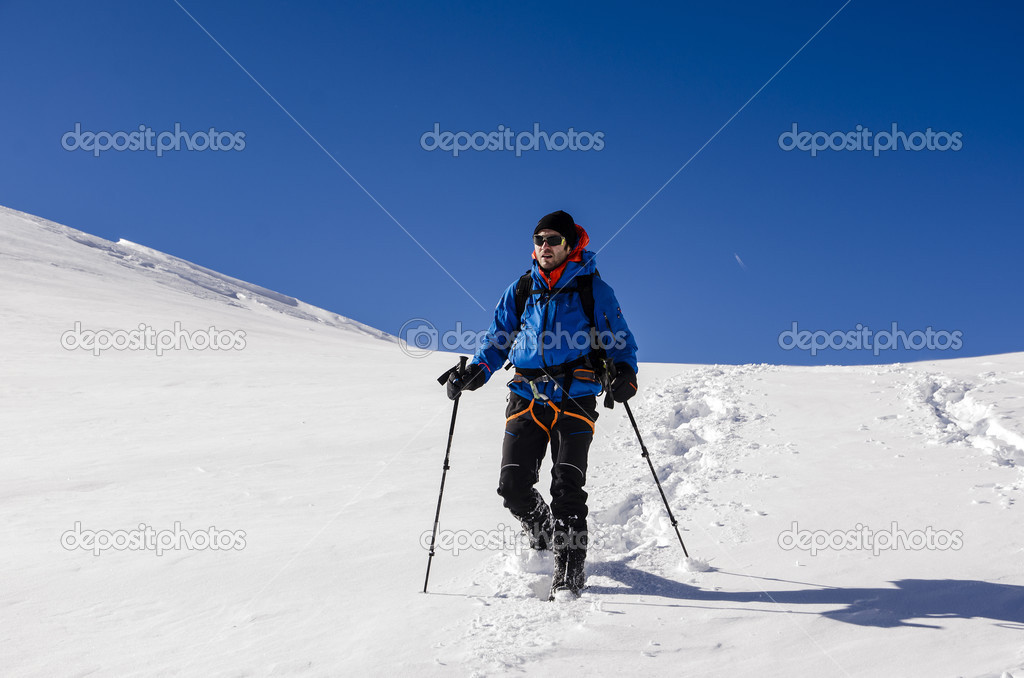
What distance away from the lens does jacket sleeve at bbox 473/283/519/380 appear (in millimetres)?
4344

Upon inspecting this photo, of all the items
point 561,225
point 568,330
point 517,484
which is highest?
point 561,225

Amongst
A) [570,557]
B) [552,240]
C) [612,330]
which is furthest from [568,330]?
[570,557]

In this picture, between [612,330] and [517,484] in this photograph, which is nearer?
[517,484]

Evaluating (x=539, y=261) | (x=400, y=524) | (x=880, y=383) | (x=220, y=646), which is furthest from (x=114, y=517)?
(x=880, y=383)

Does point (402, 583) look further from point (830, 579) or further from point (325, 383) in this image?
point (325, 383)

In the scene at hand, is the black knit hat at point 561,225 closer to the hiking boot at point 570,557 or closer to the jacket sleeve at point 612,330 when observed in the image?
the jacket sleeve at point 612,330

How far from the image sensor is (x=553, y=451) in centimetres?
406

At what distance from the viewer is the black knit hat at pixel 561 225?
412cm

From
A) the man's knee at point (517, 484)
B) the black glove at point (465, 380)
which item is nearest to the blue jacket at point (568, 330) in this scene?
the black glove at point (465, 380)

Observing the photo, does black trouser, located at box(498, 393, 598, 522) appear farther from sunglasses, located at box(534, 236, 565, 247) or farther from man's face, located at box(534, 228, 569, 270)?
sunglasses, located at box(534, 236, 565, 247)

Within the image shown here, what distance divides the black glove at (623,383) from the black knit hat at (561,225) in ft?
2.72

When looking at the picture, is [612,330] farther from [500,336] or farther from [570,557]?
[570,557]

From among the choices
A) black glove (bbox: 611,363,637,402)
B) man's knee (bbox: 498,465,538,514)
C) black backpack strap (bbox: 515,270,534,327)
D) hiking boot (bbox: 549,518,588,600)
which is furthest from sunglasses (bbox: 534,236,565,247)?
hiking boot (bbox: 549,518,588,600)

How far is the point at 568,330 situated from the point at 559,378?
299 millimetres
